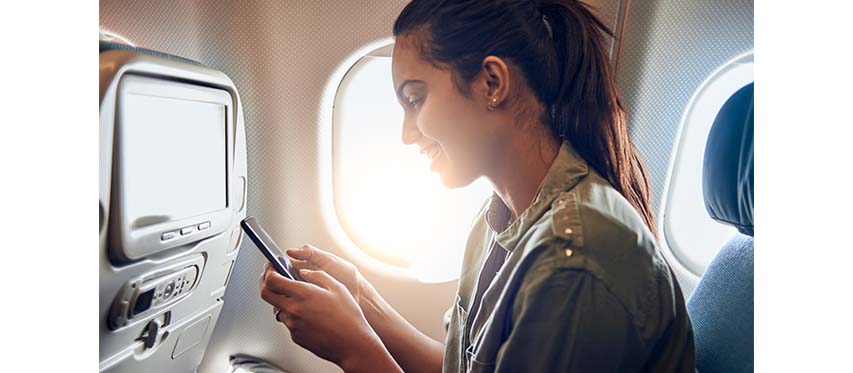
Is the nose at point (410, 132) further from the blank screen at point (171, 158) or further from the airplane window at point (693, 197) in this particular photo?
the airplane window at point (693, 197)

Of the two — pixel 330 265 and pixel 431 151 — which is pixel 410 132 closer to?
pixel 431 151

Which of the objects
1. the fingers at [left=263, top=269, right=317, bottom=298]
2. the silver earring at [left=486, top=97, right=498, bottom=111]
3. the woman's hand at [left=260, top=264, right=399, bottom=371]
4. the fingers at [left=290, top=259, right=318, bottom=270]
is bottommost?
the woman's hand at [left=260, top=264, right=399, bottom=371]

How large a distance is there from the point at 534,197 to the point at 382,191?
27 centimetres

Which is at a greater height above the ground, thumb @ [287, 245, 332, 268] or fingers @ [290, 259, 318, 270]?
thumb @ [287, 245, 332, 268]

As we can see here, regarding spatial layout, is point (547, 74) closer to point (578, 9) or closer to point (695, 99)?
point (578, 9)

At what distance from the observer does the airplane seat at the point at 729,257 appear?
2.32 ft

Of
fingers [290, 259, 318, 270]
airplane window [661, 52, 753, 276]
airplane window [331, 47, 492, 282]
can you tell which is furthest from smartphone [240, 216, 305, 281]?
airplane window [661, 52, 753, 276]

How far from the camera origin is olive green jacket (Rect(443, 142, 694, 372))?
2.08ft

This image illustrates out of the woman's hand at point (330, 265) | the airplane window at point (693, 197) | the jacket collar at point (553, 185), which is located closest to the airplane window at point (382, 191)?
the woman's hand at point (330, 265)

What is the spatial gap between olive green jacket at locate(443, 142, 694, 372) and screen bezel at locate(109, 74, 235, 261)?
45cm

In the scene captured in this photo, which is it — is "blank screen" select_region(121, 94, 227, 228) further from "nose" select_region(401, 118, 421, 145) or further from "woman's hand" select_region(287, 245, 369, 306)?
"nose" select_region(401, 118, 421, 145)

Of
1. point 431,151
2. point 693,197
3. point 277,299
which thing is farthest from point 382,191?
point 693,197

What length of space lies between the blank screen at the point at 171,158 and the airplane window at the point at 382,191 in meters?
0.19
